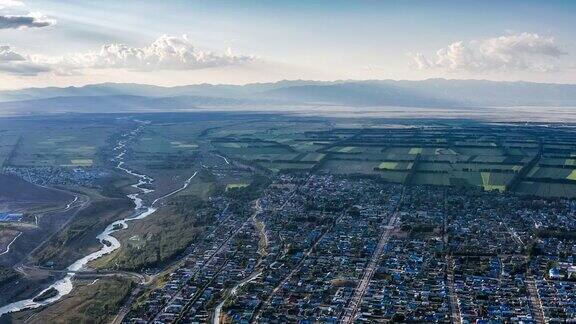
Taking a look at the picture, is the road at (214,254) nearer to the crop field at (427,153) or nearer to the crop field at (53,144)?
the crop field at (427,153)

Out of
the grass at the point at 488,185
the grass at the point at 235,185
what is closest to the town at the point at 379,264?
the grass at the point at 488,185

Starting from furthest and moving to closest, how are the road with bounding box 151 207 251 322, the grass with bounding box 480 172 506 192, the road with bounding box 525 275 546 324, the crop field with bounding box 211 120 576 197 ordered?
1. the crop field with bounding box 211 120 576 197
2. the grass with bounding box 480 172 506 192
3. the road with bounding box 151 207 251 322
4. the road with bounding box 525 275 546 324

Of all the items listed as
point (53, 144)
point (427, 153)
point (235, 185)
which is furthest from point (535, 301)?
point (53, 144)

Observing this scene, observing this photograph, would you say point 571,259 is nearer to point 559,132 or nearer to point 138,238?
point 138,238

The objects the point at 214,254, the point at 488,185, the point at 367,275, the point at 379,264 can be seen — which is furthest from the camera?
the point at 488,185

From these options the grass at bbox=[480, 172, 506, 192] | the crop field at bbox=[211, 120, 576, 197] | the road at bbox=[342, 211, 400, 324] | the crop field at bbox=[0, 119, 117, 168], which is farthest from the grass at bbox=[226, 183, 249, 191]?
the crop field at bbox=[0, 119, 117, 168]

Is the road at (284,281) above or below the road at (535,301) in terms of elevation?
below

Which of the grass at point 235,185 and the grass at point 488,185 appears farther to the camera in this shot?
the grass at point 235,185

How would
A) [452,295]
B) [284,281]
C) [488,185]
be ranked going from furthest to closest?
[488,185] < [284,281] < [452,295]

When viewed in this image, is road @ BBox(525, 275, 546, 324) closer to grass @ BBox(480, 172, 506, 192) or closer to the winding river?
grass @ BBox(480, 172, 506, 192)

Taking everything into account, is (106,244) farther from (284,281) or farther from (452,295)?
(452,295)

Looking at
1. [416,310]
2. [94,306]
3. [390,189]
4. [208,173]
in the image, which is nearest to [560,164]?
[390,189]
